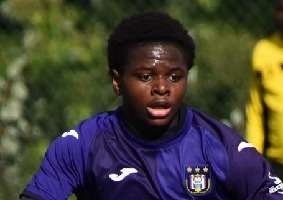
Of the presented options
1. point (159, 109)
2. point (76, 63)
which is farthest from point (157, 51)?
point (76, 63)

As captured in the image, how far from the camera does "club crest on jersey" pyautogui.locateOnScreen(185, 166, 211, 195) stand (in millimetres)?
4022

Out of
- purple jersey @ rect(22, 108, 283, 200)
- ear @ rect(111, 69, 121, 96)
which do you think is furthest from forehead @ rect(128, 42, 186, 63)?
purple jersey @ rect(22, 108, 283, 200)

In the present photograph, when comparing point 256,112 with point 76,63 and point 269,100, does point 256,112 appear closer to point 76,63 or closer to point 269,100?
point 269,100

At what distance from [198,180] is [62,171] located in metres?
0.50

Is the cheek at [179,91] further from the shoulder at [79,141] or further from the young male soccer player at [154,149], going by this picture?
the shoulder at [79,141]

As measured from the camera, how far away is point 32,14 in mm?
7547

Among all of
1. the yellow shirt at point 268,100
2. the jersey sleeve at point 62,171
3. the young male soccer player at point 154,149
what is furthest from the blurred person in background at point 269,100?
the jersey sleeve at point 62,171

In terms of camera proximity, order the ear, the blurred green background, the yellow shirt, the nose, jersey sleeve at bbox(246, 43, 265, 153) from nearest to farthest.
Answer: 1. the nose
2. the ear
3. the yellow shirt
4. jersey sleeve at bbox(246, 43, 265, 153)
5. the blurred green background

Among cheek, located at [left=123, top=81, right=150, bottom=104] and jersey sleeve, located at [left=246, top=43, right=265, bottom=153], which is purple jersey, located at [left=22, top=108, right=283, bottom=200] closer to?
cheek, located at [left=123, top=81, right=150, bottom=104]

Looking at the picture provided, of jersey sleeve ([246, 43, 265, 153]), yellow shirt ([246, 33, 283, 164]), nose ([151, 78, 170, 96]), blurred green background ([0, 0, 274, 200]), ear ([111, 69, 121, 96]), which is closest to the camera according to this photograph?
nose ([151, 78, 170, 96])

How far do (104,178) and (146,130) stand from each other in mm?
239

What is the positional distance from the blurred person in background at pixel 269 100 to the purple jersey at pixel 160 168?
4.85ft

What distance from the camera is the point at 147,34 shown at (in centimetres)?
401

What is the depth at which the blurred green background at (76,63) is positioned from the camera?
7.12 metres
